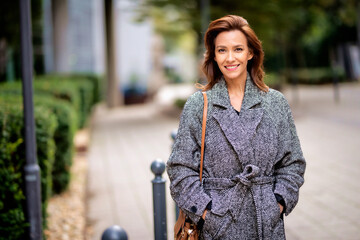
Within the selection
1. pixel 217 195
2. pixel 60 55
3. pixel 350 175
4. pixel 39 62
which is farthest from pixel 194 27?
pixel 217 195

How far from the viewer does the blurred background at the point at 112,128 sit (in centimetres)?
470

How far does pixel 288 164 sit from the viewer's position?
2.46m

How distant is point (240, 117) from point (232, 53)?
1.11ft

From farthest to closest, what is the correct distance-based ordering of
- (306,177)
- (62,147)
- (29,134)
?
(306,177)
(62,147)
(29,134)

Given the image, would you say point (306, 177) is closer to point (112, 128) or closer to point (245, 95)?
point (245, 95)

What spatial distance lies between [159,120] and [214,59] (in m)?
13.1

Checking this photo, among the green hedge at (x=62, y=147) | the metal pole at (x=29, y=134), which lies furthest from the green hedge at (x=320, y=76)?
the metal pole at (x=29, y=134)

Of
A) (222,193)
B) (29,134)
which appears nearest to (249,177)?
(222,193)

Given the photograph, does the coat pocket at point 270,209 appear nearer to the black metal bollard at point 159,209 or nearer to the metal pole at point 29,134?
the black metal bollard at point 159,209

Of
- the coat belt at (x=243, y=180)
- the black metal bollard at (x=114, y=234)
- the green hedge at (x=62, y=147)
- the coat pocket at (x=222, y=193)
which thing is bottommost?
the green hedge at (x=62, y=147)

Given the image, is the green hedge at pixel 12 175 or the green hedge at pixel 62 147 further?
the green hedge at pixel 62 147

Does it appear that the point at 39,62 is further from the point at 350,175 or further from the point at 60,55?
the point at 350,175

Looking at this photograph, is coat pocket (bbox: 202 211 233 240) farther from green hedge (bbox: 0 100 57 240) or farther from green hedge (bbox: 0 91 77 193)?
green hedge (bbox: 0 91 77 193)

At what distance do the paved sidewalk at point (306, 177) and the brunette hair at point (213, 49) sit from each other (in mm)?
2559
